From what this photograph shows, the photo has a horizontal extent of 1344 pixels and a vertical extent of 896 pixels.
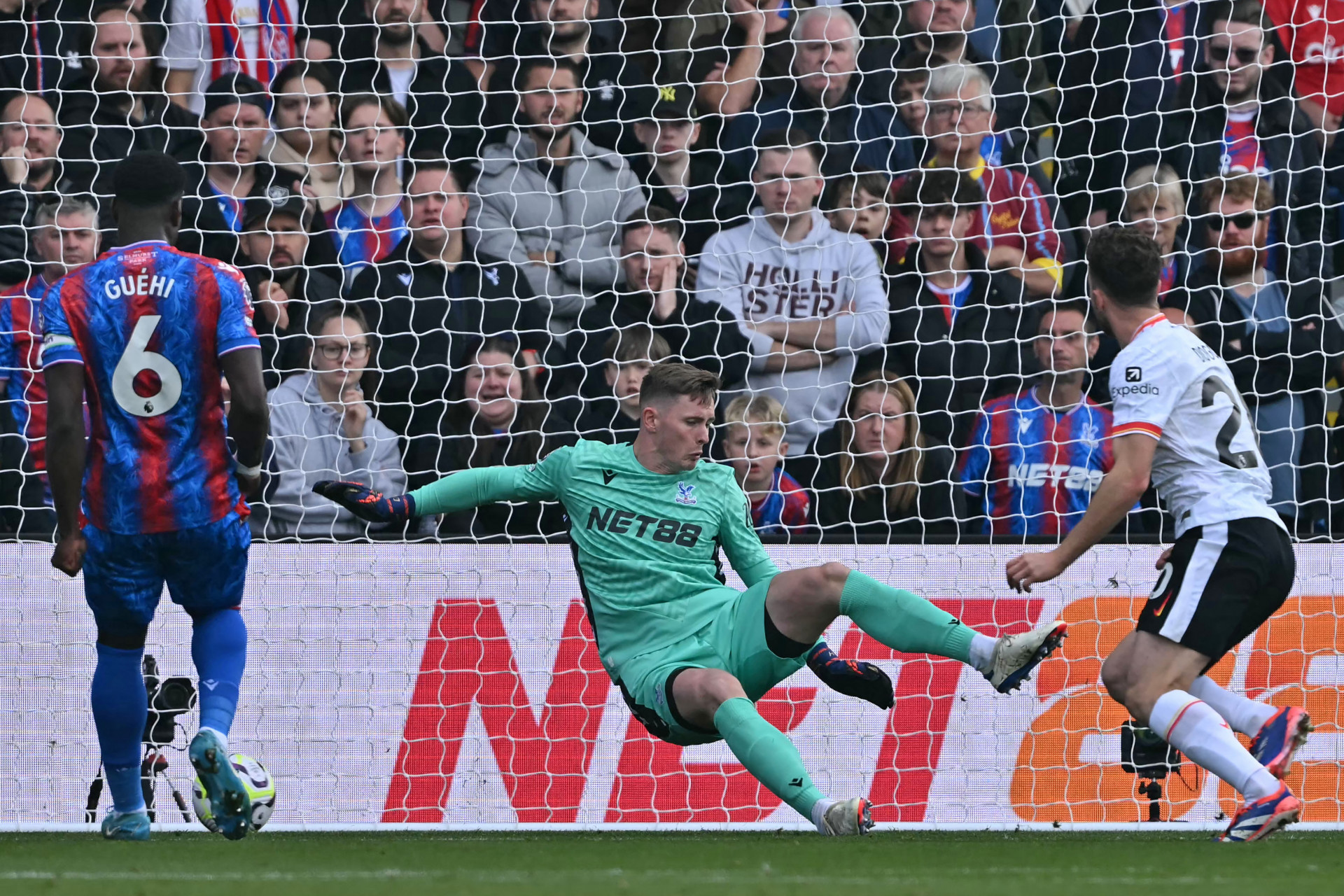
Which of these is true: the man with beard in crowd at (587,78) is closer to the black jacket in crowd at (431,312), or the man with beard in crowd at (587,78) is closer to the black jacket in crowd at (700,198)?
the black jacket in crowd at (700,198)

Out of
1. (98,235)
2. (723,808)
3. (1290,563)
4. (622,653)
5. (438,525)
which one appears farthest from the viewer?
(98,235)

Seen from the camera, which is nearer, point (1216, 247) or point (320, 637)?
point (320, 637)

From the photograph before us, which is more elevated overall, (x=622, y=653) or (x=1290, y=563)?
(x=1290, y=563)

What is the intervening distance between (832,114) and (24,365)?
3.68 meters

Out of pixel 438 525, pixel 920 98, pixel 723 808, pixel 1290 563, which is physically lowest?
pixel 723 808

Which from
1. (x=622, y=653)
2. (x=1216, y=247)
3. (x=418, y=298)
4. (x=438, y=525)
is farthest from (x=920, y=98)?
(x=622, y=653)

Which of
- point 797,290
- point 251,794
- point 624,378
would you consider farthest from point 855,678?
point 797,290

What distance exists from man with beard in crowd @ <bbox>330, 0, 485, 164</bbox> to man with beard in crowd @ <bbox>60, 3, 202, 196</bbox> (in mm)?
805

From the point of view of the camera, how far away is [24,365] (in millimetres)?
7121

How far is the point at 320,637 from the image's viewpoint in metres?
6.63

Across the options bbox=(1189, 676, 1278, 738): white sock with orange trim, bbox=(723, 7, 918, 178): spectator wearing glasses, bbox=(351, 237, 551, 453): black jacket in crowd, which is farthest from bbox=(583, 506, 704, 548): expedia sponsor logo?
bbox=(723, 7, 918, 178): spectator wearing glasses

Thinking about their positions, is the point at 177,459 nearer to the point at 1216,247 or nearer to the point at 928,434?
the point at 928,434

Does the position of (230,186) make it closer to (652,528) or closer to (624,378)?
(624,378)

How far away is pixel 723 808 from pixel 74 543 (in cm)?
276
